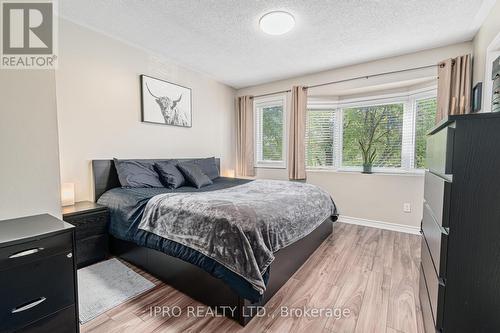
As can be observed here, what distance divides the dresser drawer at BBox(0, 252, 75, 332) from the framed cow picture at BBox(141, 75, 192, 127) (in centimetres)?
232

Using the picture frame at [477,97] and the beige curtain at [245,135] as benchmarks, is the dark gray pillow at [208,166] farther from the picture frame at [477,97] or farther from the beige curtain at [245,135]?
the picture frame at [477,97]

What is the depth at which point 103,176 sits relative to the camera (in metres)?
2.67

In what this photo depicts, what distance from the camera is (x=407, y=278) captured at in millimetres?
2082

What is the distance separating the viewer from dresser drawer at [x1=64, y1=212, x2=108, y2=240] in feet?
7.10

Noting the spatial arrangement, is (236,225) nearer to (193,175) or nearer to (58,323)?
(58,323)

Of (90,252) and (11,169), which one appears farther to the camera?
(90,252)

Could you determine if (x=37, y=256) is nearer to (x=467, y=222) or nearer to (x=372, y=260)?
(x=467, y=222)

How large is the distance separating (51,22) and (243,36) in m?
1.91

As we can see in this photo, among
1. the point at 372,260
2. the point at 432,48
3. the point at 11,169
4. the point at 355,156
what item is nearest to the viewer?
the point at 11,169

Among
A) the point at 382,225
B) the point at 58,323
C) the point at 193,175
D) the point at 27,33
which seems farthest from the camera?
the point at 382,225

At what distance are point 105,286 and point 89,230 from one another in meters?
0.63

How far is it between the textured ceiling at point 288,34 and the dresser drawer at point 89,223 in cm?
200

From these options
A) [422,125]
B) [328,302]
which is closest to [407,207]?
[422,125]

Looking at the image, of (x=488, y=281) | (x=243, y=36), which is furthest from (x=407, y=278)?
(x=243, y=36)
